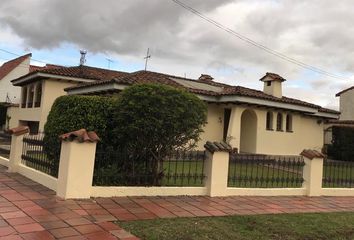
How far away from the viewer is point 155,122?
818cm

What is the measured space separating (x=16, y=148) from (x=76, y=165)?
3.54 m

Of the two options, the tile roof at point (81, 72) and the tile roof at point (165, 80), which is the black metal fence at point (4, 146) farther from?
the tile roof at point (81, 72)

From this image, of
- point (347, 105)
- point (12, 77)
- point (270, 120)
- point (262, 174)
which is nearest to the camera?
point (262, 174)

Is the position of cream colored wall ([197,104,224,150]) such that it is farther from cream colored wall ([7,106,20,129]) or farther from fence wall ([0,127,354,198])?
cream colored wall ([7,106,20,129])

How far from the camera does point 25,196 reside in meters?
7.38

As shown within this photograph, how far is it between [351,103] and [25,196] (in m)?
31.2

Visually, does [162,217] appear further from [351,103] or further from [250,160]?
[351,103]

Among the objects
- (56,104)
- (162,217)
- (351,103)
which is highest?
(351,103)

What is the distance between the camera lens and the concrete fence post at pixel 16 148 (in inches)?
404

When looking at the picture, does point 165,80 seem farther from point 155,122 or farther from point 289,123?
point 155,122

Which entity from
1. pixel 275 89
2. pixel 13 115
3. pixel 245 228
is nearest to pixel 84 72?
pixel 13 115

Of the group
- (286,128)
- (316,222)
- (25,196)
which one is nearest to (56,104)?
(25,196)

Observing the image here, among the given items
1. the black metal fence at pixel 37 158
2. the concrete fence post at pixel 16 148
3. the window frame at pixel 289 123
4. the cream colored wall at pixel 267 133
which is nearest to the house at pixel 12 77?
the cream colored wall at pixel 267 133

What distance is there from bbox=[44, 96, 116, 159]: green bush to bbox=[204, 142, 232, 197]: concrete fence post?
2202 mm
